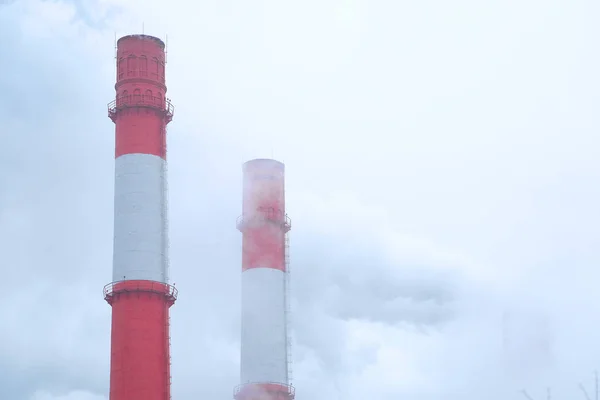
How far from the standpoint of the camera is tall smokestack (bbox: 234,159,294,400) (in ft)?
185

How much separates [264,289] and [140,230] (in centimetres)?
1231

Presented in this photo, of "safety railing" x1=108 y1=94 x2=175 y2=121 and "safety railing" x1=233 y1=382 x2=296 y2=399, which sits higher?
"safety railing" x1=108 y1=94 x2=175 y2=121

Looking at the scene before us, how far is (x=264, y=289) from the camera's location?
57.5 metres

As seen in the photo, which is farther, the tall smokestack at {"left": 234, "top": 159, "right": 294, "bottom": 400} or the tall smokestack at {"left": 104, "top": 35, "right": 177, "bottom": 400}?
the tall smokestack at {"left": 234, "top": 159, "right": 294, "bottom": 400}

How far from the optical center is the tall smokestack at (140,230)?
45531 mm

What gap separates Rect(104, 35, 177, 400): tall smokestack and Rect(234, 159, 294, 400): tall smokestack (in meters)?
10.5

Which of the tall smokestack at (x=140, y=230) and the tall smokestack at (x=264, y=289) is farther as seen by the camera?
the tall smokestack at (x=264, y=289)

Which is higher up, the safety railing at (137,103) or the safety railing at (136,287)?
the safety railing at (137,103)

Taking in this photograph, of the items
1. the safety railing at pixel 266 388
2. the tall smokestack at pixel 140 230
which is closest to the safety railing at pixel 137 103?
the tall smokestack at pixel 140 230

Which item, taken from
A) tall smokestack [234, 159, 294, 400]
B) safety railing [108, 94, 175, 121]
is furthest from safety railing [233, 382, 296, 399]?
safety railing [108, 94, 175, 121]

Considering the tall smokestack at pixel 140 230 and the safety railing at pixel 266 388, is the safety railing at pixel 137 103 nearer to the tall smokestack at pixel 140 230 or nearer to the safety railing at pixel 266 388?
the tall smokestack at pixel 140 230

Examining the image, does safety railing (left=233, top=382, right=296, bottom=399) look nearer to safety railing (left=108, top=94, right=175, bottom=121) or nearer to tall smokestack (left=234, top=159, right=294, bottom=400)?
tall smokestack (left=234, top=159, right=294, bottom=400)

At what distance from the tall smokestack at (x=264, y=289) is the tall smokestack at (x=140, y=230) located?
10546 millimetres

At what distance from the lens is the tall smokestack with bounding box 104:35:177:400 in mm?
45531
